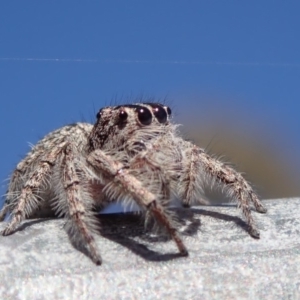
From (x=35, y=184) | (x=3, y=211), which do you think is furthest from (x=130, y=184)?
(x=3, y=211)

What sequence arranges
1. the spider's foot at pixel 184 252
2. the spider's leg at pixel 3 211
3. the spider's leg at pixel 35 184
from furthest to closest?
the spider's leg at pixel 3 211 → the spider's leg at pixel 35 184 → the spider's foot at pixel 184 252

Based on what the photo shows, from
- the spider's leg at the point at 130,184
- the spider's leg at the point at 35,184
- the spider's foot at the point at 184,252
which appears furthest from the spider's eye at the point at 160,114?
the spider's foot at the point at 184,252

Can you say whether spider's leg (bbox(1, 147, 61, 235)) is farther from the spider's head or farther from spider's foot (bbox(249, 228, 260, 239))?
spider's foot (bbox(249, 228, 260, 239))

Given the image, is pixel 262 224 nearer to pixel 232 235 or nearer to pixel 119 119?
pixel 232 235

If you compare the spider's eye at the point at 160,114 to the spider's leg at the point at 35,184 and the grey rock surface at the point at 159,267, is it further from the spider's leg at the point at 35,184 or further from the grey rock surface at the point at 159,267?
the grey rock surface at the point at 159,267

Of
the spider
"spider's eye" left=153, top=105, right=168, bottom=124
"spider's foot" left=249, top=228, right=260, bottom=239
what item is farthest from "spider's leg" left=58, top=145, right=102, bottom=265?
"spider's foot" left=249, top=228, right=260, bottom=239

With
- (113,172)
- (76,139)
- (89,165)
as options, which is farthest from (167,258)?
(76,139)

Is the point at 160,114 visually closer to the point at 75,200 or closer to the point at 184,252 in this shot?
the point at 75,200
